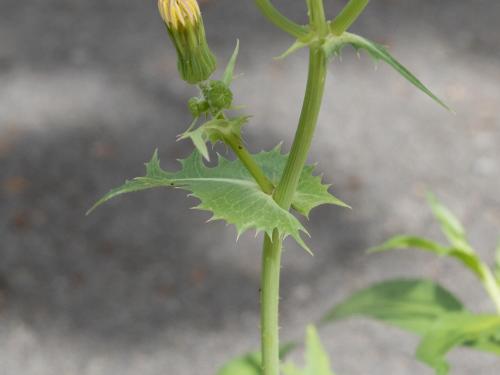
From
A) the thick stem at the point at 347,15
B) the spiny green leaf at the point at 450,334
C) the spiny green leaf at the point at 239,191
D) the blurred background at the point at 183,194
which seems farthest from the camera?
the blurred background at the point at 183,194

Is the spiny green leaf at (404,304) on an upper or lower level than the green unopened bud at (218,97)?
upper

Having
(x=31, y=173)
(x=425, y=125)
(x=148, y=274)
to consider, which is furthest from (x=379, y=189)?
(x=31, y=173)

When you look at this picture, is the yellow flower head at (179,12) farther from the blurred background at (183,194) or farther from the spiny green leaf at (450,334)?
the blurred background at (183,194)

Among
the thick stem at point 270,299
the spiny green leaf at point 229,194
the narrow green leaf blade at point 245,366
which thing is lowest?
the thick stem at point 270,299

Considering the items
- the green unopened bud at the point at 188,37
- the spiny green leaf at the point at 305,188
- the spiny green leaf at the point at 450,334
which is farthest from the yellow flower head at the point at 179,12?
the spiny green leaf at the point at 450,334

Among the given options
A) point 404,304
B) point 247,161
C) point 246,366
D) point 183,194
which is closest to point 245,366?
point 246,366
